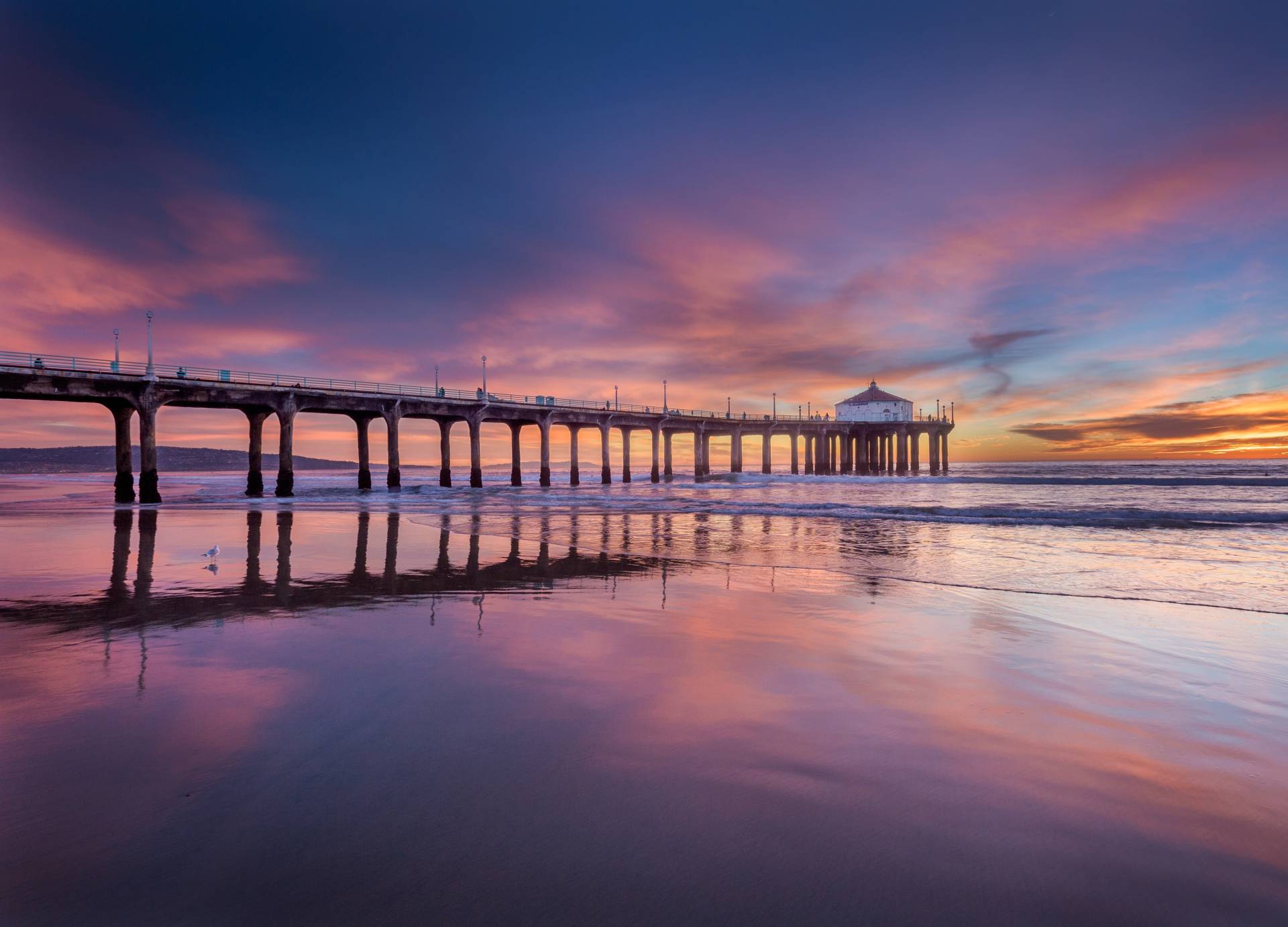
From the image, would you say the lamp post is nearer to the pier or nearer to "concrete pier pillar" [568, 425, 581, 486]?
the pier

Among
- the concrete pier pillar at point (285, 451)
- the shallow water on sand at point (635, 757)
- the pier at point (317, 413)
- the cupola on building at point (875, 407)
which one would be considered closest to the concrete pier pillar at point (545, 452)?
the pier at point (317, 413)

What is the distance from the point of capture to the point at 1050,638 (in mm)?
6664

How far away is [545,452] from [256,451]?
24302 millimetres

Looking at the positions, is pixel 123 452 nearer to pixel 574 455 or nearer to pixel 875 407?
pixel 574 455

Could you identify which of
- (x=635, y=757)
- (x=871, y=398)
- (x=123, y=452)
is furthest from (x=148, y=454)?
(x=871, y=398)

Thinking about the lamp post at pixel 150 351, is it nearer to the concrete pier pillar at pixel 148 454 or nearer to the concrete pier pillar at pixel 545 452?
the concrete pier pillar at pixel 148 454

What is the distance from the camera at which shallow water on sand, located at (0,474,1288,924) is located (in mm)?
2447

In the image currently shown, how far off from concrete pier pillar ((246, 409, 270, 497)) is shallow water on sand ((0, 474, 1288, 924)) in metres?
34.7

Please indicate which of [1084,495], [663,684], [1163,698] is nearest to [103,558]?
[663,684]

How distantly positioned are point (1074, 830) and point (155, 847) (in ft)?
14.4

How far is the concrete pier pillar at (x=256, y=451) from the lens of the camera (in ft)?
128

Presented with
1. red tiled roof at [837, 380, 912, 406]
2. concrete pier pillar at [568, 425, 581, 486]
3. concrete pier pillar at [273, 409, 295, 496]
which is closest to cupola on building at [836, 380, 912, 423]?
red tiled roof at [837, 380, 912, 406]

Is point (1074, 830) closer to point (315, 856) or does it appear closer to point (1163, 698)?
point (1163, 698)

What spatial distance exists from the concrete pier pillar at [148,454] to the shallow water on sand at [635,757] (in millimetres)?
30326
